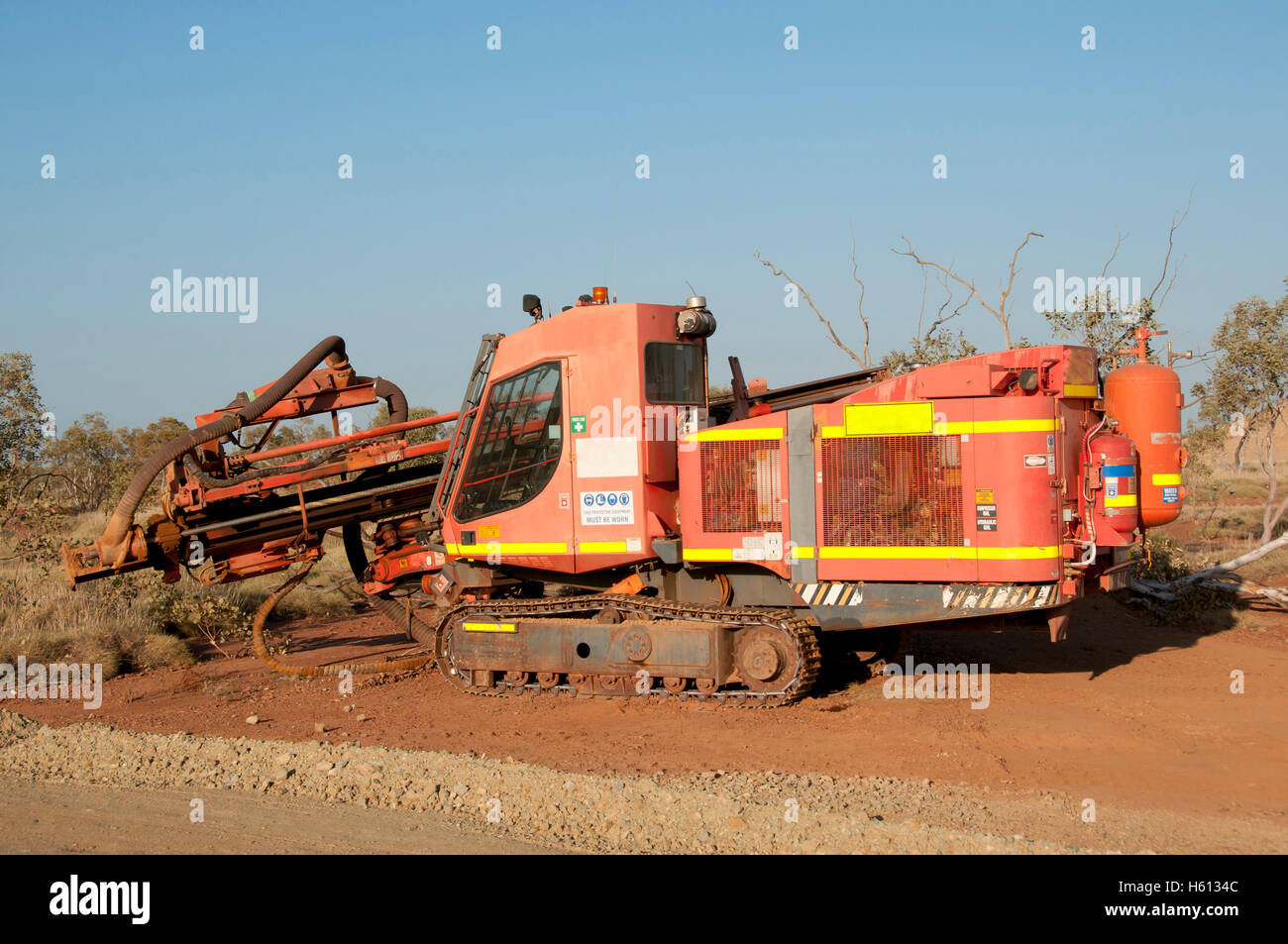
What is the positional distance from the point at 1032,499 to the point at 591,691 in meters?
4.35

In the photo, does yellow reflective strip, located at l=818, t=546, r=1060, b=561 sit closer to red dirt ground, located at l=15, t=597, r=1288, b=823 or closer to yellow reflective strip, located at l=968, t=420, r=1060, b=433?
yellow reflective strip, located at l=968, t=420, r=1060, b=433

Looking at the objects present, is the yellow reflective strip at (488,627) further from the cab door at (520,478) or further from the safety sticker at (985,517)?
the safety sticker at (985,517)

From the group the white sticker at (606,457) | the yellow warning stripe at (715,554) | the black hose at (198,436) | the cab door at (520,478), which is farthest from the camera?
the black hose at (198,436)

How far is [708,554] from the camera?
8.92 meters

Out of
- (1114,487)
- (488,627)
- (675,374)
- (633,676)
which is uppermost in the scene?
(675,374)

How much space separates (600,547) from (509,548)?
99 centimetres

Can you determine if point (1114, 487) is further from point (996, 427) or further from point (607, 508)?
point (607, 508)

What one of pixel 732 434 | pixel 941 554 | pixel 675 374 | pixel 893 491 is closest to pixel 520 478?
pixel 675 374

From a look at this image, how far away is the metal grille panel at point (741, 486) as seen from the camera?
872 centimetres

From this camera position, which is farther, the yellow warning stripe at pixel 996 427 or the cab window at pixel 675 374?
the cab window at pixel 675 374

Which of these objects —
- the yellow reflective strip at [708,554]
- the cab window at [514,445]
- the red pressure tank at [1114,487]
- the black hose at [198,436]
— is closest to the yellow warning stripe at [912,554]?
the yellow reflective strip at [708,554]

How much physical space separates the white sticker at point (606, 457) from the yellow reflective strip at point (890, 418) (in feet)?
6.36
